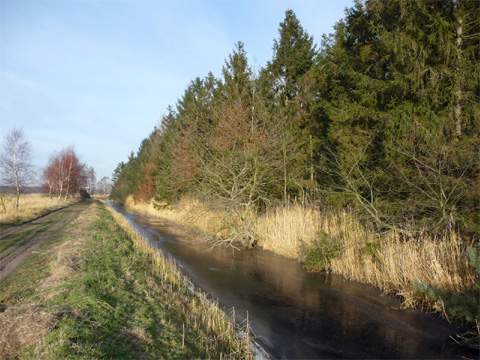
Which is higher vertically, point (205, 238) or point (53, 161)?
point (53, 161)

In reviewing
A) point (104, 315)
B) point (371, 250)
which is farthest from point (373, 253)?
point (104, 315)

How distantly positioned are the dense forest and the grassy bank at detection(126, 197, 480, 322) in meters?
0.57

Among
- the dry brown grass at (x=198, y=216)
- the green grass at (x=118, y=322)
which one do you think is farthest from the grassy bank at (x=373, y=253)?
the green grass at (x=118, y=322)

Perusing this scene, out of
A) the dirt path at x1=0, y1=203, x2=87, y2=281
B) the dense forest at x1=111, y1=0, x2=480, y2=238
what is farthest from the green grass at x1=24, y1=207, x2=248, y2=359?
the dense forest at x1=111, y1=0, x2=480, y2=238

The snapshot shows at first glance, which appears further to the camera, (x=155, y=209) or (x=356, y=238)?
(x=155, y=209)

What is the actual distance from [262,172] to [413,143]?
870cm

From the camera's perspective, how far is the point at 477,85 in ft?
29.3

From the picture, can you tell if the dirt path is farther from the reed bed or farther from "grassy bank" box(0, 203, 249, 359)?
the reed bed

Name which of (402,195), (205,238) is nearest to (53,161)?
(205,238)

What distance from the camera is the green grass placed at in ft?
15.9

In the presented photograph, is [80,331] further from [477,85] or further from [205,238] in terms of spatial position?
[205,238]

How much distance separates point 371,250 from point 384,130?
3534mm

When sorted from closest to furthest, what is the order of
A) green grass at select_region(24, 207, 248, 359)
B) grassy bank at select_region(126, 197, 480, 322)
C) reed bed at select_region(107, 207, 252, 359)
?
green grass at select_region(24, 207, 248, 359) → reed bed at select_region(107, 207, 252, 359) → grassy bank at select_region(126, 197, 480, 322)

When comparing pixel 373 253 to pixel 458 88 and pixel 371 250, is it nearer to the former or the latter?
pixel 371 250
